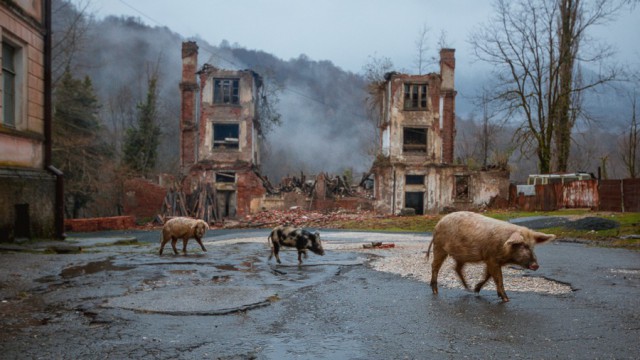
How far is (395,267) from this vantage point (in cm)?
1010

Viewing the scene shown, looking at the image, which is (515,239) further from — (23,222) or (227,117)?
(227,117)

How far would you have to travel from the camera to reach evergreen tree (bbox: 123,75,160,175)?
45.0 metres

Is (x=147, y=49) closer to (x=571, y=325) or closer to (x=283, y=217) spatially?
(x=283, y=217)

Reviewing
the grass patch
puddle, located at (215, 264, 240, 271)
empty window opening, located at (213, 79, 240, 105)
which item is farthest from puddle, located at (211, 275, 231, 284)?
empty window opening, located at (213, 79, 240, 105)

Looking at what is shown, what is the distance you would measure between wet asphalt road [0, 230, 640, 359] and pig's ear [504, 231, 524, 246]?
2.59ft

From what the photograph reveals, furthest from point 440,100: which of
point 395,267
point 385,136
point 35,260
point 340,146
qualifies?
point 340,146

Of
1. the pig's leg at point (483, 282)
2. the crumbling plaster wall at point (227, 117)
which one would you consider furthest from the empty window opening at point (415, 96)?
the pig's leg at point (483, 282)

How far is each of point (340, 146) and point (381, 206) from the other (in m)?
60.0

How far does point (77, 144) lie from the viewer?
102ft

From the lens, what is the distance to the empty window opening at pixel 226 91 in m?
41.6

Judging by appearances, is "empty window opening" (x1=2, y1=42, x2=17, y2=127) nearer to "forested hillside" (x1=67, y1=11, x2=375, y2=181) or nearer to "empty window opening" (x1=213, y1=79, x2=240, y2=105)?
"empty window opening" (x1=213, y1=79, x2=240, y2=105)

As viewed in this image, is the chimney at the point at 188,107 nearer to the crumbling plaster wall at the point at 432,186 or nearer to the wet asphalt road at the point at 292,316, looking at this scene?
the crumbling plaster wall at the point at 432,186

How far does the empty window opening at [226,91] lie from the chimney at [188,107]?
1.93 meters

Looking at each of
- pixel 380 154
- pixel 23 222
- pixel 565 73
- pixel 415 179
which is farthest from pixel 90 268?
pixel 565 73
